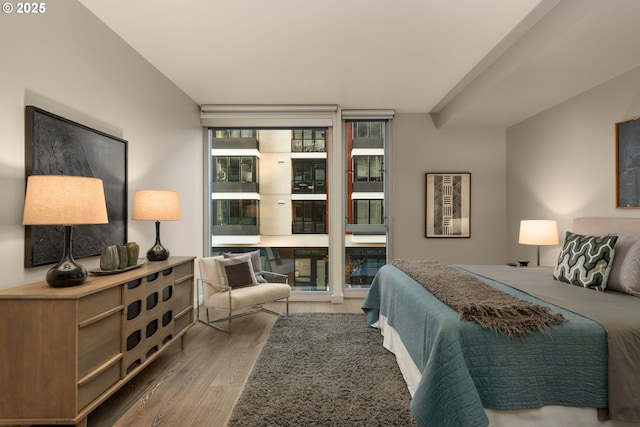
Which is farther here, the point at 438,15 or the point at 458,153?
the point at 458,153

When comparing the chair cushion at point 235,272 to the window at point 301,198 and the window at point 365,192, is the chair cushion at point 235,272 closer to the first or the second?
the window at point 301,198

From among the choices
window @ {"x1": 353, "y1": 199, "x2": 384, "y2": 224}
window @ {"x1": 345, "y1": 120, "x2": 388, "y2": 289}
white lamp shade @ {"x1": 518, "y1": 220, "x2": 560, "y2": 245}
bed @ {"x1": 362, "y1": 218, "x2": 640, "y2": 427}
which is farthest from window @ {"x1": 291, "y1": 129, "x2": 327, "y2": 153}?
bed @ {"x1": 362, "y1": 218, "x2": 640, "y2": 427}

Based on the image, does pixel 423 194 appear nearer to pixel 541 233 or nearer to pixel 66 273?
pixel 541 233

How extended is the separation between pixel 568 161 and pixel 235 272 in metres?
3.80

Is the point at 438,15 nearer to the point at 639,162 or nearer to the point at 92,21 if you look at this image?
the point at 639,162

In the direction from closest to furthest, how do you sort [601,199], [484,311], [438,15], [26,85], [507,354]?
[507,354]
[484,311]
[26,85]
[438,15]
[601,199]

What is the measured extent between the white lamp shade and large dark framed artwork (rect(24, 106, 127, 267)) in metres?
4.01

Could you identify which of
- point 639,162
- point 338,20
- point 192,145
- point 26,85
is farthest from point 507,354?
point 192,145

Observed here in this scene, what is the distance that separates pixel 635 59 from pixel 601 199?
3.94ft

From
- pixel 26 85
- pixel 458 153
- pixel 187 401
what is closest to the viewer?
pixel 26 85

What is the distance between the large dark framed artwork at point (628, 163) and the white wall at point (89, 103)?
4328 millimetres

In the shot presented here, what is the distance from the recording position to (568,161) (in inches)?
141

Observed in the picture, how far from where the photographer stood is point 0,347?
1.67m

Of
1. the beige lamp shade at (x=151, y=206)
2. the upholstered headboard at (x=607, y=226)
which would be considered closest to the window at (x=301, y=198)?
the beige lamp shade at (x=151, y=206)
